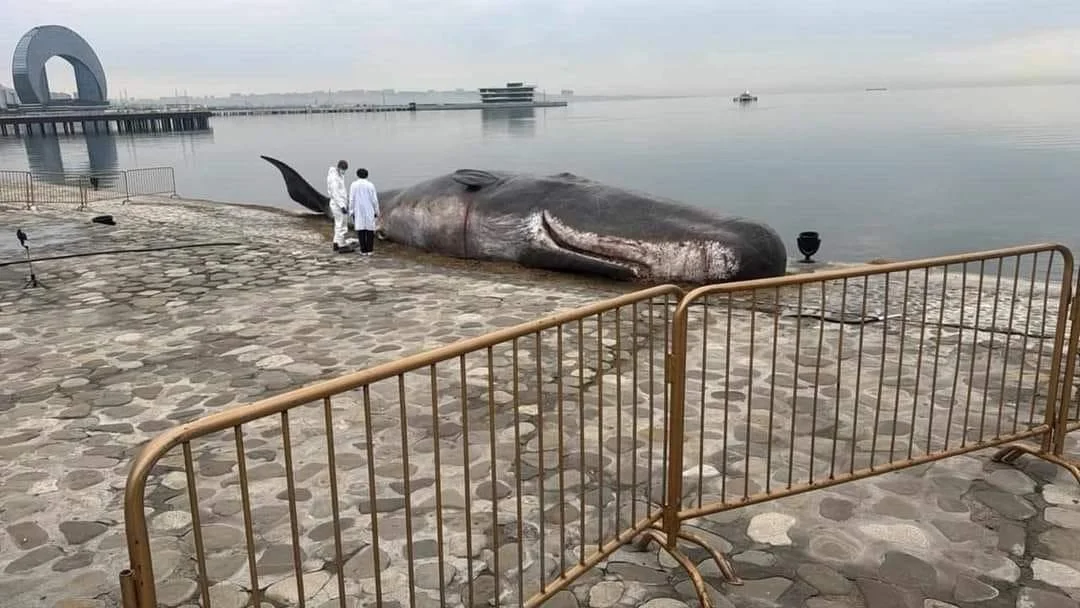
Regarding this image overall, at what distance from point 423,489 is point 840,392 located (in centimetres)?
386

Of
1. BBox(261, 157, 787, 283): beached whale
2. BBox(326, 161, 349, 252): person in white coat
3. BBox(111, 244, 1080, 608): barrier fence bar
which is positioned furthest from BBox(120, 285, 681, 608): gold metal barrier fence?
BBox(326, 161, 349, 252): person in white coat

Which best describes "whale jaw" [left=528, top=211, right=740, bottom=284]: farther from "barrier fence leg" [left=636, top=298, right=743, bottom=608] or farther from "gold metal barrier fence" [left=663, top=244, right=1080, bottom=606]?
"barrier fence leg" [left=636, top=298, right=743, bottom=608]

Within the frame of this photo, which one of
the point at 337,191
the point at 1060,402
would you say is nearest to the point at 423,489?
the point at 1060,402

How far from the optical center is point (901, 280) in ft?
42.2

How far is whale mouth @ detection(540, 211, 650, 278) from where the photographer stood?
1177 cm

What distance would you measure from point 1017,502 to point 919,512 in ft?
2.17

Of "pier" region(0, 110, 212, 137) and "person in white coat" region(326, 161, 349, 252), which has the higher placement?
"pier" region(0, 110, 212, 137)

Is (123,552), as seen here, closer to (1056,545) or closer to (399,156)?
(1056,545)

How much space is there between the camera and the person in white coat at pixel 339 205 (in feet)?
46.6

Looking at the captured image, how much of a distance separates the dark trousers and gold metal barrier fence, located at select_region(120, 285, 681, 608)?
7.38m

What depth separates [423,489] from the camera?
5051mm

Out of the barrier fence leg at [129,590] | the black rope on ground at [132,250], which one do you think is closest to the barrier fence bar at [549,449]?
the barrier fence leg at [129,590]

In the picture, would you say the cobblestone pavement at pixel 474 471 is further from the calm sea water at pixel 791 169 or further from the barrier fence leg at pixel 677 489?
the calm sea water at pixel 791 169

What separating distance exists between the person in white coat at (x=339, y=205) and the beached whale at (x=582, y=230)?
109 centimetres
